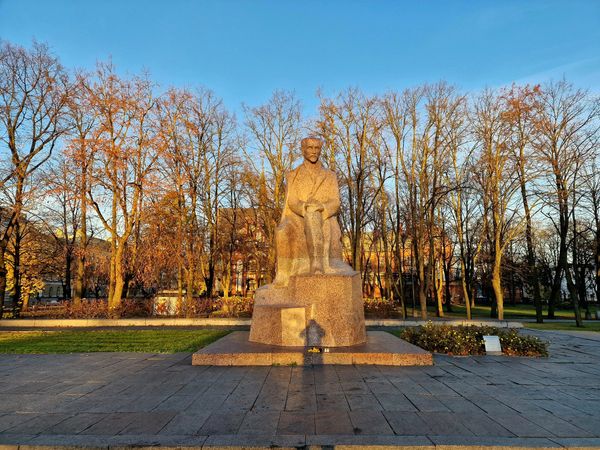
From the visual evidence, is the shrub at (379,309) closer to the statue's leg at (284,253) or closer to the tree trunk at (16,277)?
the statue's leg at (284,253)

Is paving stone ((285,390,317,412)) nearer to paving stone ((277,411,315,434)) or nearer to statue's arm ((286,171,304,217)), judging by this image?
paving stone ((277,411,315,434))

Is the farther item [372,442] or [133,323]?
[133,323]

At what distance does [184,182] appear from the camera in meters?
22.7

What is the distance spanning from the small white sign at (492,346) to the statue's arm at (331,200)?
15.1 ft

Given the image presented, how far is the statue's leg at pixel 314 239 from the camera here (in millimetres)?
8727

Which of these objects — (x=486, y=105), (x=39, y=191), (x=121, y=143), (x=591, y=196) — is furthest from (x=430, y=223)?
(x=39, y=191)

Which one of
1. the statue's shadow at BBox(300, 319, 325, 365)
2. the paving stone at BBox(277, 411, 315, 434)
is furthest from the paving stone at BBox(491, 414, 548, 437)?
the statue's shadow at BBox(300, 319, 325, 365)

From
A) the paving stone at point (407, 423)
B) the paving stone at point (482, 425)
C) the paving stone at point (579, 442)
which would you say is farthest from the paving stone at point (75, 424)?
the paving stone at point (579, 442)

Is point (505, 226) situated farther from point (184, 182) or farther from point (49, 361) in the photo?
point (49, 361)

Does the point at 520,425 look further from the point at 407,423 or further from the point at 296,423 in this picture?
the point at 296,423

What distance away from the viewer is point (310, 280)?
27.4ft

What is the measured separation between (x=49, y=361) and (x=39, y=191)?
14.9m

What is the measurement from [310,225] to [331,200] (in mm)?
894

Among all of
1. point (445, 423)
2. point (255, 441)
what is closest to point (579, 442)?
point (445, 423)
